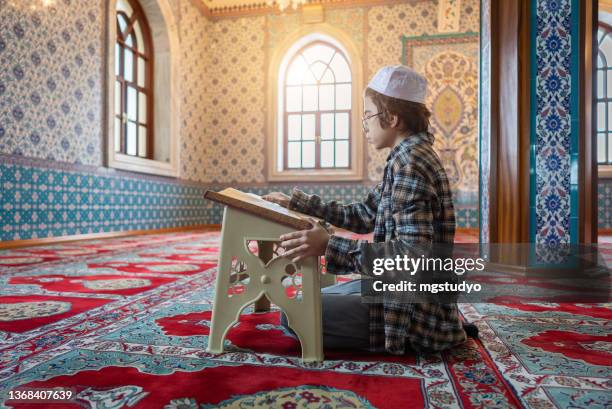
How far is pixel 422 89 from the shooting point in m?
1.63

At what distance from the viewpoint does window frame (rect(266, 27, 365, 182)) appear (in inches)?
356

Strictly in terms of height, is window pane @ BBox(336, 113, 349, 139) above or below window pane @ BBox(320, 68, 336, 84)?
below

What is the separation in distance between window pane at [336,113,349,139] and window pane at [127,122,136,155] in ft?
12.7

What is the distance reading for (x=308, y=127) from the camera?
31.4ft

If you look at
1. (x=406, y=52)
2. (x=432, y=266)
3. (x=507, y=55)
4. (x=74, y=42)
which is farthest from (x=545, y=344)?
(x=406, y=52)

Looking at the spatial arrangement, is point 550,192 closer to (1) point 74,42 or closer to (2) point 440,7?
(1) point 74,42

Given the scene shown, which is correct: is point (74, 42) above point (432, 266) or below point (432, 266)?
above

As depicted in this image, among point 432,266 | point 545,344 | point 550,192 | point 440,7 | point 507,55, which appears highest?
point 440,7

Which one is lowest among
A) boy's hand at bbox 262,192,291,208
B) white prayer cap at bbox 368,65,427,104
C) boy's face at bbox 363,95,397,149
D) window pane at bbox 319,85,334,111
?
boy's hand at bbox 262,192,291,208

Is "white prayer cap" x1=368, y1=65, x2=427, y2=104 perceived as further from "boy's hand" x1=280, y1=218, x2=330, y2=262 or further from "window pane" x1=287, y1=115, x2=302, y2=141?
"window pane" x1=287, y1=115, x2=302, y2=141

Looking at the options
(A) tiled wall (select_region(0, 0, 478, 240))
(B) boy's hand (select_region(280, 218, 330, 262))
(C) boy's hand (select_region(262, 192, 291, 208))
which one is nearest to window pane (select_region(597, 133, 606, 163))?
(A) tiled wall (select_region(0, 0, 478, 240))

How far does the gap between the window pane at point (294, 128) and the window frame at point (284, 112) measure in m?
0.12

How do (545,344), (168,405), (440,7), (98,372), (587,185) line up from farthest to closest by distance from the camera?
(440,7) < (587,185) < (545,344) < (98,372) < (168,405)

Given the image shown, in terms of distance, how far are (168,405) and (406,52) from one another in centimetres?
869
